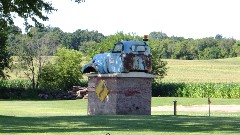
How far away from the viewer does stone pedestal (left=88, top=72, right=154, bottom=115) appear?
95.3 feet

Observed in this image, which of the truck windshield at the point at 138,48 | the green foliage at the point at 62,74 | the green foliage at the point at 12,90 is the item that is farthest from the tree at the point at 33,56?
the truck windshield at the point at 138,48

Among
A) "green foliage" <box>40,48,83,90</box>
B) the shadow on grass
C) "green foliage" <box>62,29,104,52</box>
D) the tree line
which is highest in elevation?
"green foliage" <box>62,29,104,52</box>

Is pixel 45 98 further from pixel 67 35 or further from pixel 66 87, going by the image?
pixel 67 35

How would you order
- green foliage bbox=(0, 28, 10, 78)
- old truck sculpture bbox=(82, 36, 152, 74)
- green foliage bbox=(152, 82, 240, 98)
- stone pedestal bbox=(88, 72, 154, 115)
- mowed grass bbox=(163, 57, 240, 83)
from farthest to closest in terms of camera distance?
mowed grass bbox=(163, 57, 240, 83), green foliage bbox=(0, 28, 10, 78), green foliage bbox=(152, 82, 240, 98), stone pedestal bbox=(88, 72, 154, 115), old truck sculpture bbox=(82, 36, 152, 74)

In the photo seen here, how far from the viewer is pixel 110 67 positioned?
2934cm

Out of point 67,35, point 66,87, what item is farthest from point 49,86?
point 67,35

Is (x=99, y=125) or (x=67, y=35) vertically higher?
(x=67, y=35)

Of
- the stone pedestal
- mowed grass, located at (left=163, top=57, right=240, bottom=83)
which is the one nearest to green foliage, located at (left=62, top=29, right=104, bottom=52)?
mowed grass, located at (left=163, top=57, right=240, bottom=83)

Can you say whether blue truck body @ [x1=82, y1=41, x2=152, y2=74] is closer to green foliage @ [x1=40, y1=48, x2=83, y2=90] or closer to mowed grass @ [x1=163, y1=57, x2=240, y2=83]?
green foliage @ [x1=40, y1=48, x2=83, y2=90]

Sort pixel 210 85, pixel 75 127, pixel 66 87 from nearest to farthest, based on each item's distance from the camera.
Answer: pixel 75 127 → pixel 210 85 → pixel 66 87

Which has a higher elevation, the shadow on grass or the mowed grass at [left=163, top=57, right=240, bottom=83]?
the mowed grass at [left=163, top=57, right=240, bottom=83]

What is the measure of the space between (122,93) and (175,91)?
130ft

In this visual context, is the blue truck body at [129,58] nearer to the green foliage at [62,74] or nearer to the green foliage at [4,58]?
the green foliage at [4,58]

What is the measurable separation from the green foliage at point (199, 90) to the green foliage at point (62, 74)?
9884mm
